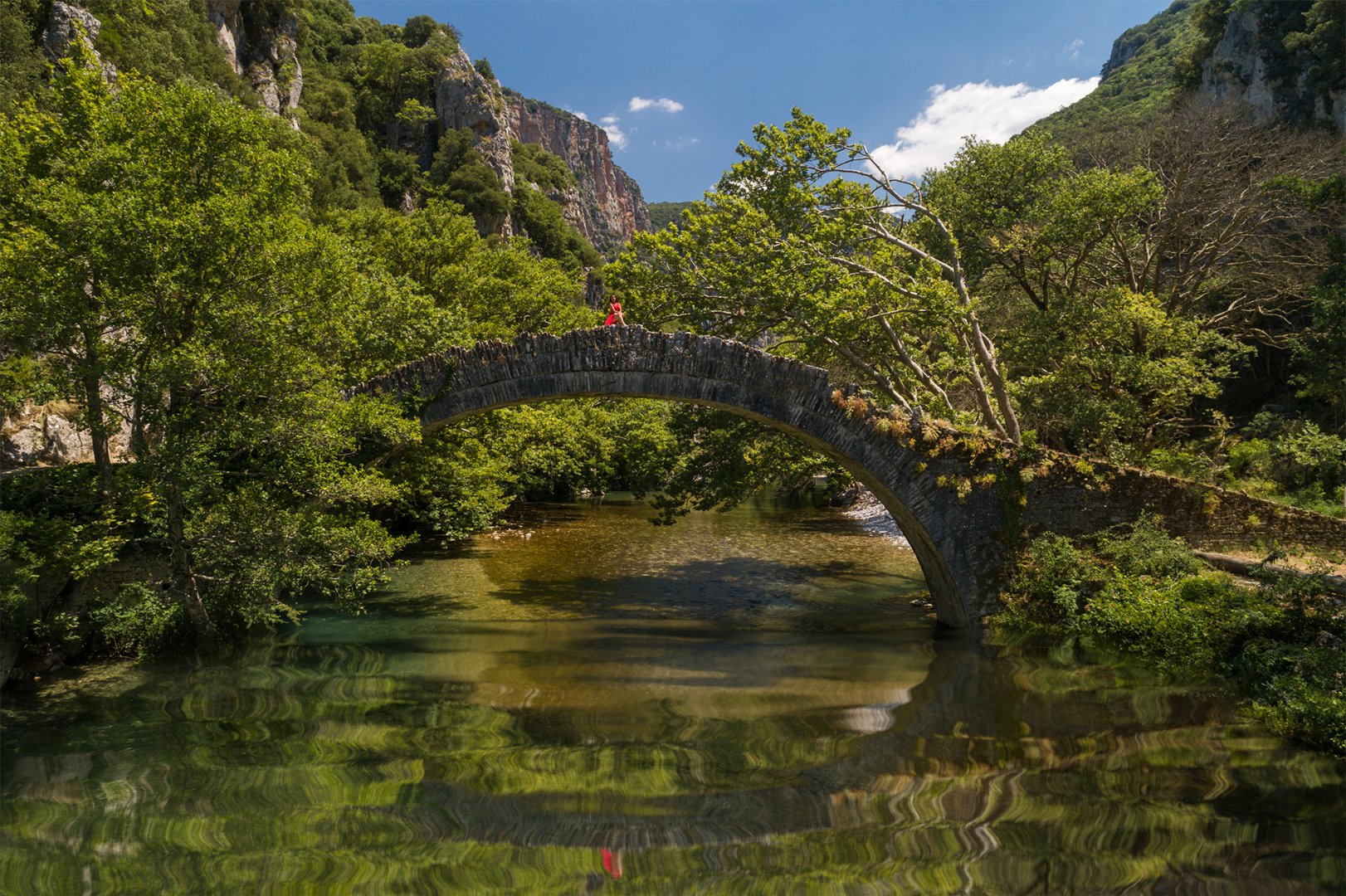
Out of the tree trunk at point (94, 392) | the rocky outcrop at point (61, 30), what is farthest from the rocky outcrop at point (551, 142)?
the tree trunk at point (94, 392)

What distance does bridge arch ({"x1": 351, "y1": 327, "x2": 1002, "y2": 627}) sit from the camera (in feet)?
33.8

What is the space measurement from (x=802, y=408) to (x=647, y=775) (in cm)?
578

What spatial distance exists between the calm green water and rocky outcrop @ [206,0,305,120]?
47543 millimetres

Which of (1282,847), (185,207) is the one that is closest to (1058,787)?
(1282,847)

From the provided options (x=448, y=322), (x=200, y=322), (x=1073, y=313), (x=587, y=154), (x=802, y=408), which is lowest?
(x=802, y=408)

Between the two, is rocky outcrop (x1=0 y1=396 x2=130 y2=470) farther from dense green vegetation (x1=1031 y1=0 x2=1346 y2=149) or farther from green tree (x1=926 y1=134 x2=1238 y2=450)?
dense green vegetation (x1=1031 y1=0 x2=1346 y2=149)

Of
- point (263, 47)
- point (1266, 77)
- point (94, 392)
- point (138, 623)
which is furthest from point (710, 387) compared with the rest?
point (263, 47)

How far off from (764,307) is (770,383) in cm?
301

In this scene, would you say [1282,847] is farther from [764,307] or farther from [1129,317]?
[1129,317]

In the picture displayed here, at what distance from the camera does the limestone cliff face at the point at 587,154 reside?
150 m

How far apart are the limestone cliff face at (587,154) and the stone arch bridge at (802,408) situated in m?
135

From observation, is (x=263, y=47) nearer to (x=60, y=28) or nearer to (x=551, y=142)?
(x=60, y=28)

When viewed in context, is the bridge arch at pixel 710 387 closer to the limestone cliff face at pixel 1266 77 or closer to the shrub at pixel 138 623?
the shrub at pixel 138 623

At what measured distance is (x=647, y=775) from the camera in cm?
599
